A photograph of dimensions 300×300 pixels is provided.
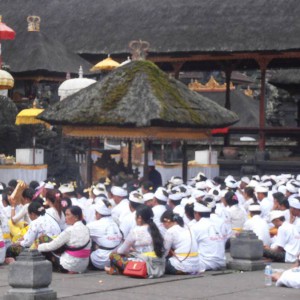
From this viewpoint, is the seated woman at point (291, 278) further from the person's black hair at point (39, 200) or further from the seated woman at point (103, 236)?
the person's black hair at point (39, 200)

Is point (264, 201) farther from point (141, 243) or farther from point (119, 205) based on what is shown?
point (141, 243)

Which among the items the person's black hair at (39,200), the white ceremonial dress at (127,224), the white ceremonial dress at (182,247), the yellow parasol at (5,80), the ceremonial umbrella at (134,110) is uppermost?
the yellow parasol at (5,80)

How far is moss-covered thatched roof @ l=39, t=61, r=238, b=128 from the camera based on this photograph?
74.6ft

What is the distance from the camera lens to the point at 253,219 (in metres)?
17.0

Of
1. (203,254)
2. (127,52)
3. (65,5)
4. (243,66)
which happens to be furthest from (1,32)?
(203,254)

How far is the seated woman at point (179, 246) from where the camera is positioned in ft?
48.0

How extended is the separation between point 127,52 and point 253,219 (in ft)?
61.2

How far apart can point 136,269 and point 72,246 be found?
0.99 meters

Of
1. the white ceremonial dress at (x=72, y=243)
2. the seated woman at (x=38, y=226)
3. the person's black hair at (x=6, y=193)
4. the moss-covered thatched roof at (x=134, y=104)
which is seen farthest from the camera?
the moss-covered thatched roof at (x=134, y=104)

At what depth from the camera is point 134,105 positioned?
22891 millimetres

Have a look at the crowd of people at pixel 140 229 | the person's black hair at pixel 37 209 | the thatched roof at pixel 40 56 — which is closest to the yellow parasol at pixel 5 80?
the thatched roof at pixel 40 56

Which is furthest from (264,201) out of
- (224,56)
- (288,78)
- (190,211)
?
(288,78)

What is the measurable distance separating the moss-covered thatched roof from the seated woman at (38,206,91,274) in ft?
26.0

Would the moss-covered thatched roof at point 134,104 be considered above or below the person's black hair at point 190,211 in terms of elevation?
above
